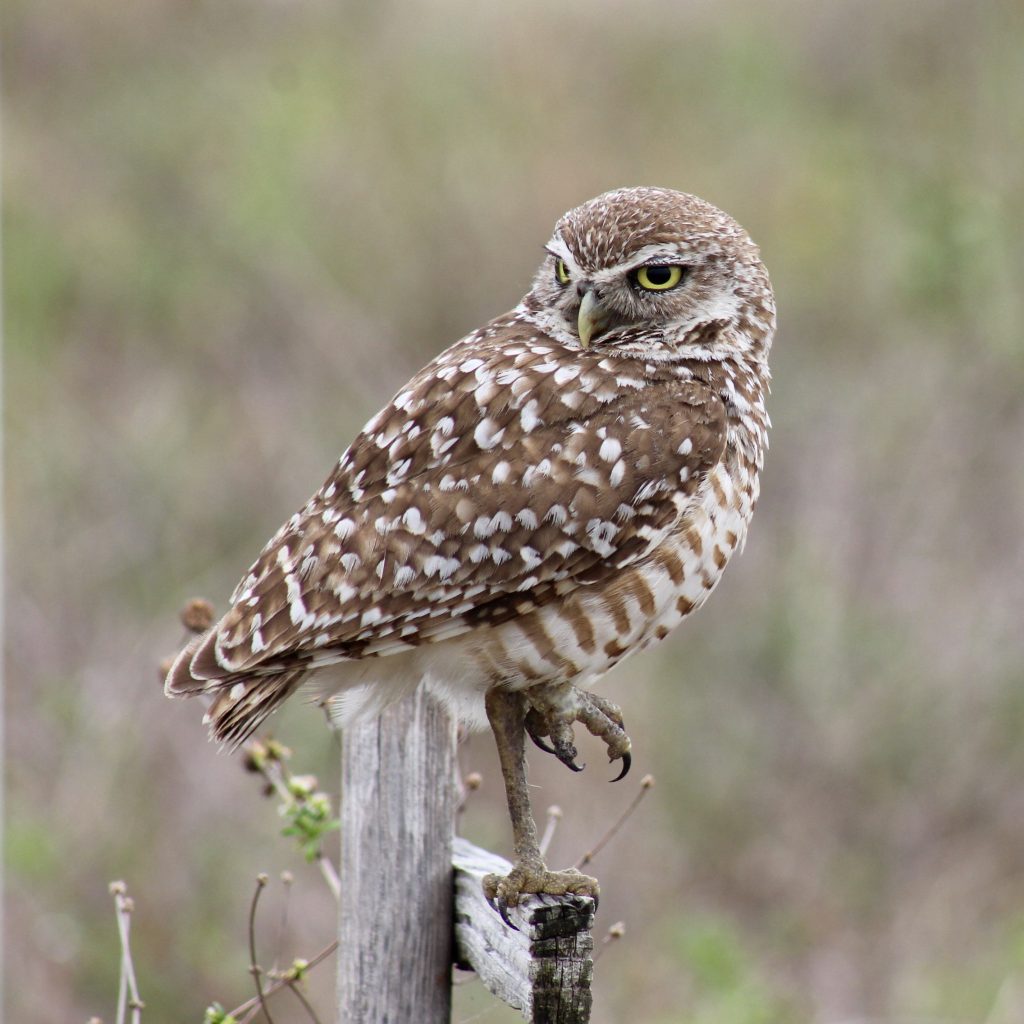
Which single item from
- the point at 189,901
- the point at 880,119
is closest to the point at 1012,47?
the point at 880,119

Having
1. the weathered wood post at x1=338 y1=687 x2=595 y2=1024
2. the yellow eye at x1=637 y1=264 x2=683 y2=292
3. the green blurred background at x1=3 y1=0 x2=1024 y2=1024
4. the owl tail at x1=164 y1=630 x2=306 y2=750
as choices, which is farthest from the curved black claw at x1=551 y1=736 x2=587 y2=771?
the yellow eye at x1=637 y1=264 x2=683 y2=292

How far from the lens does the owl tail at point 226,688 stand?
2943 mm

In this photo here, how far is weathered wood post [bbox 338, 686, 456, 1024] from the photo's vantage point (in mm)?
3094

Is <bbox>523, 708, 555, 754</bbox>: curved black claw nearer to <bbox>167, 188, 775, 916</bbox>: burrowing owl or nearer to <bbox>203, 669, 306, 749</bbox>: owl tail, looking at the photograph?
<bbox>167, 188, 775, 916</bbox>: burrowing owl

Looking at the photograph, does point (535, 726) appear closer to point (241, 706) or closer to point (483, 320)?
point (241, 706)

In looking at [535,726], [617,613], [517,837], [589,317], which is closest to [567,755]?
[535,726]

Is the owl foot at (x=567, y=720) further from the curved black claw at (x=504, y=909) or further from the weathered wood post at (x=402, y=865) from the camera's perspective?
the curved black claw at (x=504, y=909)

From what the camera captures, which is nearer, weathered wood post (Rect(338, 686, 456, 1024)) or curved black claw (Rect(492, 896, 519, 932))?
curved black claw (Rect(492, 896, 519, 932))

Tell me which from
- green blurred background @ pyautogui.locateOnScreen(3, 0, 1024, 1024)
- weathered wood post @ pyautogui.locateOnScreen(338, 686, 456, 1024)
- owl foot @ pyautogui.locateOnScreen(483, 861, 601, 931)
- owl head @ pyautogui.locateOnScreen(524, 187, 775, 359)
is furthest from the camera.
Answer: green blurred background @ pyautogui.locateOnScreen(3, 0, 1024, 1024)

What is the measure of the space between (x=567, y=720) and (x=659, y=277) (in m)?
0.95

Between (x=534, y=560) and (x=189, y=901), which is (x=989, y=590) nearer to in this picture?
(x=189, y=901)

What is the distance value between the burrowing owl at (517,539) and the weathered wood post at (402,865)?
92 millimetres

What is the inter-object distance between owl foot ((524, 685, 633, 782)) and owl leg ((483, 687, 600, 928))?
57mm

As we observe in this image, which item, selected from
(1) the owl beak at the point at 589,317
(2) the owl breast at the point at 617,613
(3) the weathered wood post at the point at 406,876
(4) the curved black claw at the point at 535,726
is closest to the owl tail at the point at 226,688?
(3) the weathered wood post at the point at 406,876
